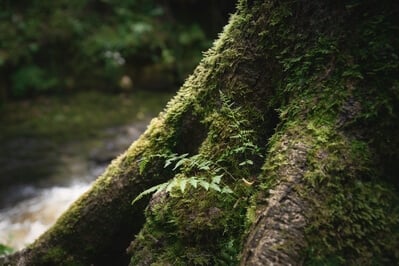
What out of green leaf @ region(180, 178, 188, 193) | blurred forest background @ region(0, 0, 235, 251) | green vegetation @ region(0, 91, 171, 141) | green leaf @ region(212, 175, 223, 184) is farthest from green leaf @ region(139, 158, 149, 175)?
green vegetation @ region(0, 91, 171, 141)

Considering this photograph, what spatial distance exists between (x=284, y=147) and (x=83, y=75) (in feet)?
36.0

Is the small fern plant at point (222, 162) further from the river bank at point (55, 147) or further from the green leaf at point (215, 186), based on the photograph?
the river bank at point (55, 147)

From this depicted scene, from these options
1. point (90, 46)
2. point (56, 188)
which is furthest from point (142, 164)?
point (90, 46)

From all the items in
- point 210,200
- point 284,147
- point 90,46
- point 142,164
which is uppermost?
point 90,46

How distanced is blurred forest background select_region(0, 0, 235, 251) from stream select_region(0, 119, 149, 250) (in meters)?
0.04

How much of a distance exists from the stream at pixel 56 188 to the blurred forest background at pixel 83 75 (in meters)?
0.04

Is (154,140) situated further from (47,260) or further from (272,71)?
(47,260)

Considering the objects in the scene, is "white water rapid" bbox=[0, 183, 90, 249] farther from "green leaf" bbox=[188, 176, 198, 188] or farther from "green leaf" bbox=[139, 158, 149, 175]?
"green leaf" bbox=[188, 176, 198, 188]

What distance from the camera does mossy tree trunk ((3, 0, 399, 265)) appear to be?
2082 mm

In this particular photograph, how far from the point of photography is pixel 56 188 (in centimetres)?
757

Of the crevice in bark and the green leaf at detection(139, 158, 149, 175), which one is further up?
the green leaf at detection(139, 158, 149, 175)

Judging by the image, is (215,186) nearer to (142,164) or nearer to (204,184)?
(204,184)

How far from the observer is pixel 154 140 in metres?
3.12

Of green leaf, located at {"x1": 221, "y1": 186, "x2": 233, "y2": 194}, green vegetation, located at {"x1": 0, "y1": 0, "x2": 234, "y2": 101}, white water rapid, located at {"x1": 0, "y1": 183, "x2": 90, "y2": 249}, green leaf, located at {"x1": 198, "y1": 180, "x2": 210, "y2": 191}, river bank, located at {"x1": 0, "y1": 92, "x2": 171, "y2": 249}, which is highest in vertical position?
green vegetation, located at {"x1": 0, "y1": 0, "x2": 234, "y2": 101}
